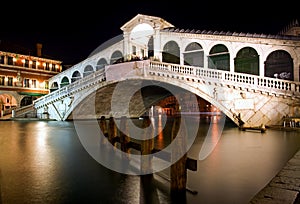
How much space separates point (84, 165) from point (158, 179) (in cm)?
212

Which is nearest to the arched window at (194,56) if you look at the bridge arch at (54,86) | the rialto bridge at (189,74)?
the rialto bridge at (189,74)

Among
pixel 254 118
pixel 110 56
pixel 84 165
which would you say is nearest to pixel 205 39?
pixel 254 118

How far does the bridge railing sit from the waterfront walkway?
30.0ft

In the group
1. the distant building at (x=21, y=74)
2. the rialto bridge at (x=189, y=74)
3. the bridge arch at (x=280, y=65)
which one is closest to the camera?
the rialto bridge at (x=189, y=74)

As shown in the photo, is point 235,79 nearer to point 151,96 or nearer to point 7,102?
point 151,96

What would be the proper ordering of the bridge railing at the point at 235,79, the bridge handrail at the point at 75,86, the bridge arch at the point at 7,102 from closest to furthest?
1. the bridge railing at the point at 235,79
2. the bridge handrail at the point at 75,86
3. the bridge arch at the point at 7,102

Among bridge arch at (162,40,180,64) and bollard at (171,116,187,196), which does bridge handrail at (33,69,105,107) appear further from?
bollard at (171,116,187,196)

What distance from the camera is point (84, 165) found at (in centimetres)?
574

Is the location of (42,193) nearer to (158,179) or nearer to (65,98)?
(158,179)

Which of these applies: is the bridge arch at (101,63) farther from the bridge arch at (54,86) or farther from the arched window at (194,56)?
the bridge arch at (54,86)

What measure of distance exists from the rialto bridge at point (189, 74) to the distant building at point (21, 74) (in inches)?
279

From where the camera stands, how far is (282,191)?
3.26m

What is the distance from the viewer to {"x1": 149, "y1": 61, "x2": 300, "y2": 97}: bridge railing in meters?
12.2

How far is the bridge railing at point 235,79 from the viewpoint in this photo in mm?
12180
